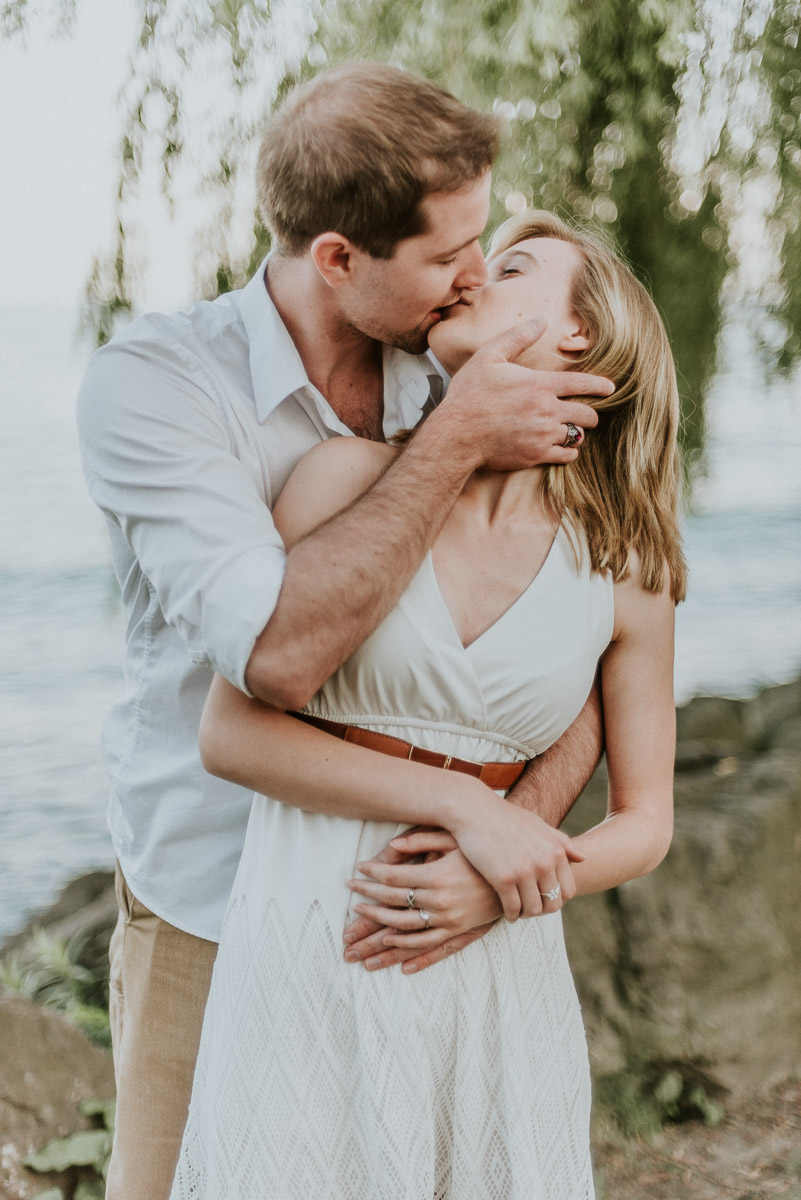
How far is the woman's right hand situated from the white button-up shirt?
0.33 meters

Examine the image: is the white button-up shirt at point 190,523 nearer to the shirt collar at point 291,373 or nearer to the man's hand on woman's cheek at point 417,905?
the shirt collar at point 291,373

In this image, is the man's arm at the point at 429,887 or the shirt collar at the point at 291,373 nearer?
the man's arm at the point at 429,887

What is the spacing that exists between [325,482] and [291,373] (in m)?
0.23

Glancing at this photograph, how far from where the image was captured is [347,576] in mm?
1326

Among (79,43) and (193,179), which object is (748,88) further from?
(79,43)

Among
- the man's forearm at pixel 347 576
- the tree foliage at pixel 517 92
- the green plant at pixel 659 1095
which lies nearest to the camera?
the man's forearm at pixel 347 576

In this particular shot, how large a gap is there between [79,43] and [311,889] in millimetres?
2505

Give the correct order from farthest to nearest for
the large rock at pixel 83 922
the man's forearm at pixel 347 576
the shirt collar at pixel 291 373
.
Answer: the large rock at pixel 83 922 < the shirt collar at pixel 291 373 < the man's forearm at pixel 347 576

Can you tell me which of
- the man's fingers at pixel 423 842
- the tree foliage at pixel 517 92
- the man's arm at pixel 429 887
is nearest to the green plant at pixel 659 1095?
the tree foliage at pixel 517 92

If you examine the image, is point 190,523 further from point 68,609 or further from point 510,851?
point 68,609

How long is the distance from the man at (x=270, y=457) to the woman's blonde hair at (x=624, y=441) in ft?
0.26

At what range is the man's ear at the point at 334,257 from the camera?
5.51 ft

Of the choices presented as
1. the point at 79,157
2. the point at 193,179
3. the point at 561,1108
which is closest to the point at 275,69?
the point at 193,179

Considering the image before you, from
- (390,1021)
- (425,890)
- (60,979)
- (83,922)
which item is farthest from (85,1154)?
(425,890)
